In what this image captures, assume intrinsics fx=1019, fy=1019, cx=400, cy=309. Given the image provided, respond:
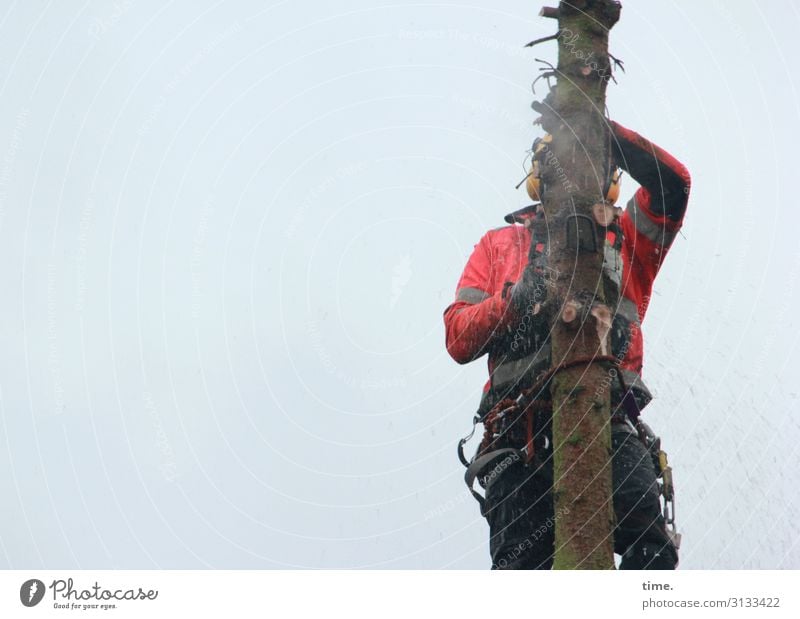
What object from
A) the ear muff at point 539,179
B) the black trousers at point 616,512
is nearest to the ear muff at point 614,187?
the ear muff at point 539,179

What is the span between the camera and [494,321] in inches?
187

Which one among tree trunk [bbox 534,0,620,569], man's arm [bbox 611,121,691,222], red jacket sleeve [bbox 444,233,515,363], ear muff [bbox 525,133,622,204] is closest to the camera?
tree trunk [bbox 534,0,620,569]

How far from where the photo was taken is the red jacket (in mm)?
4727

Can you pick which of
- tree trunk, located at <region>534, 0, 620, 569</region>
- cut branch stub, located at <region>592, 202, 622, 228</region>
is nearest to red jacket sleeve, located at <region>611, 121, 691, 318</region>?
tree trunk, located at <region>534, 0, 620, 569</region>

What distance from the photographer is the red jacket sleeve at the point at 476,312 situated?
4.75 m

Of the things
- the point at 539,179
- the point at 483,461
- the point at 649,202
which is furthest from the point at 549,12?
the point at 483,461

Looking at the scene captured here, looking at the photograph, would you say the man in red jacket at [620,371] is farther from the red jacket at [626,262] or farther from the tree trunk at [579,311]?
the tree trunk at [579,311]

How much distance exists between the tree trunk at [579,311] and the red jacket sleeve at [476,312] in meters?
0.53

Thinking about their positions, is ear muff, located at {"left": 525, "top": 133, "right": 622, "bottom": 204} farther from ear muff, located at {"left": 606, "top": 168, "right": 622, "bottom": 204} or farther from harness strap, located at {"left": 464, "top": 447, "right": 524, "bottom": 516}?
harness strap, located at {"left": 464, "top": 447, "right": 524, "bottom": 516}
